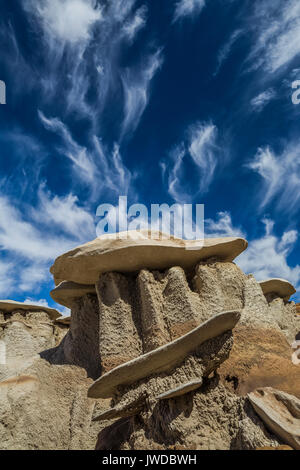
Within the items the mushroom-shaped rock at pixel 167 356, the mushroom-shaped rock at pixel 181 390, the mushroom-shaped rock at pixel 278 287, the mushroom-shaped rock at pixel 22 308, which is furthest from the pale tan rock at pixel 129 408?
the mushroom-shaped rock at pixel 278 287

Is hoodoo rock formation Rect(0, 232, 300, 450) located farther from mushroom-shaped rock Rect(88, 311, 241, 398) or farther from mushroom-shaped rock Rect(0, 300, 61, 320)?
mushroom-shaped rock Rect(0, 300, 61, 320)

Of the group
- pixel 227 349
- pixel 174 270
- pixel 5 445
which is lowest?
pixel 5 445

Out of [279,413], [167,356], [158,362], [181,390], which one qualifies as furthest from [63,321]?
[279,413]

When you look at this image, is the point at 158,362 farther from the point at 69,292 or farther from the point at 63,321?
the point at 63,321

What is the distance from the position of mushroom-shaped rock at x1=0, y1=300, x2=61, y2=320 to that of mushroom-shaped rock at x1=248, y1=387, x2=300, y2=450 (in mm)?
8461

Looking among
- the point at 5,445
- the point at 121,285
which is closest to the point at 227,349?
the point at 121,285

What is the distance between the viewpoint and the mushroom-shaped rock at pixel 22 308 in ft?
33.0

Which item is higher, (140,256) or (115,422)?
(140,256)

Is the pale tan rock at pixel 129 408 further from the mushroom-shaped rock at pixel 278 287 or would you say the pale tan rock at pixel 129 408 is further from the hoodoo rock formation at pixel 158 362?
the mushroom-shaped rock at pixel 278 287

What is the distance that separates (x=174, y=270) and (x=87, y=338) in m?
2.40

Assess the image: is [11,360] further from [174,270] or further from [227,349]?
[227,349]

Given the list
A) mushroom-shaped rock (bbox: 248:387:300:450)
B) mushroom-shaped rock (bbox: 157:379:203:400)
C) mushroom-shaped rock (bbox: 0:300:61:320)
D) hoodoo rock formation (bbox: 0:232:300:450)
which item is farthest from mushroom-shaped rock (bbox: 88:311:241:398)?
mushroom-shaped rock (bbox: 0:300:61:320)

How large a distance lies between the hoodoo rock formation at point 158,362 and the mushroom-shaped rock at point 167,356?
13 mm

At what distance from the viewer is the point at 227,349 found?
3.73m
